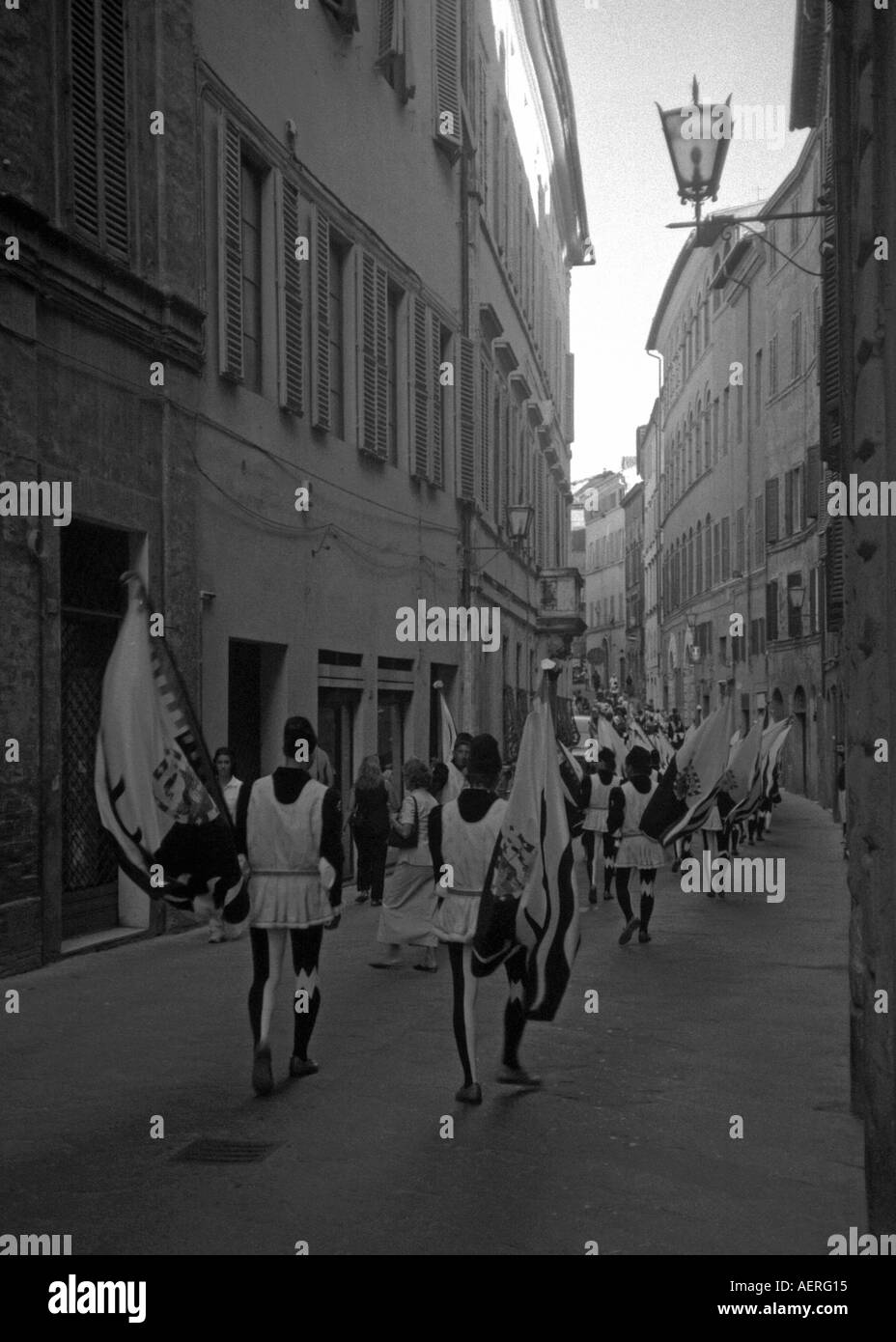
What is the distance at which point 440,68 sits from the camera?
24.8 metres

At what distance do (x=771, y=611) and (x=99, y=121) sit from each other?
31.6m

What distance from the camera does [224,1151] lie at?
22.5 feet

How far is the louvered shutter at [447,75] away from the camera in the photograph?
80.7 feet

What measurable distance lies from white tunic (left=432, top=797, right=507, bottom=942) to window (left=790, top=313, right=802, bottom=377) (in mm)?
33259

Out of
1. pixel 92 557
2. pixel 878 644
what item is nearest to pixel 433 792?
pixel 92 557

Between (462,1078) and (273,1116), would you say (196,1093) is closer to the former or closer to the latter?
(273,1116)

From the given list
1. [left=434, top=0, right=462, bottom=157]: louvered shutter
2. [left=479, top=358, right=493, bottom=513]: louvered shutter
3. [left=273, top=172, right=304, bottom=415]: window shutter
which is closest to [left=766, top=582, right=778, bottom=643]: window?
[left=479, top=358, right=493, bottom=513]: louvered shutter

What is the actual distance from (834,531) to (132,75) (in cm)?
1859

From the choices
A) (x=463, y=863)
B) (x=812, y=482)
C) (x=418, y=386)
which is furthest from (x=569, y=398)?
(x=463, y=863)

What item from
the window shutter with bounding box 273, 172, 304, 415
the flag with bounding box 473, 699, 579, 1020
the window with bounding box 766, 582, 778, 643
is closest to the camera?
the flag with bounding box 473, 699, 579, 1020

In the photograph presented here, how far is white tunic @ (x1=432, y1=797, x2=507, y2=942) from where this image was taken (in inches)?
322

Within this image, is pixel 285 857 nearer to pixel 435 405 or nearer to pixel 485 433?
pixel 435 405

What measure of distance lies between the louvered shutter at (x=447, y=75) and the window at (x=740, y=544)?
23.6 metres

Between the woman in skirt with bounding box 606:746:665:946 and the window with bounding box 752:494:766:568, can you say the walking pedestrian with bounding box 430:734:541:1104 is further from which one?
the window with bounding box 752:494:766:568
